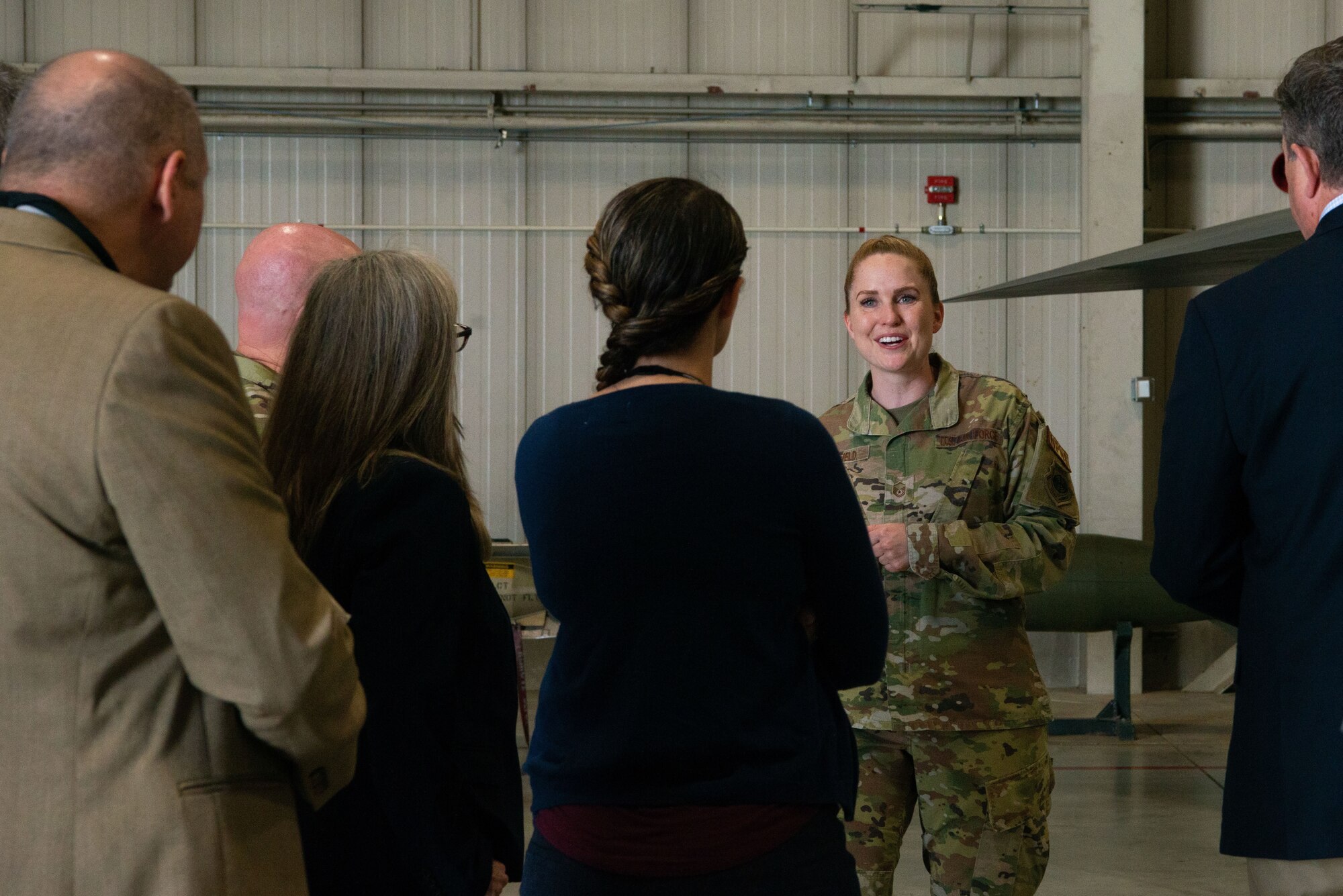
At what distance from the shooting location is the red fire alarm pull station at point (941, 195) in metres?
7.71

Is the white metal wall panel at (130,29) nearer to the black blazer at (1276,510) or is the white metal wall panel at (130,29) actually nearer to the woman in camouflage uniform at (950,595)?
the woman in camouflage uniform at (950,595)

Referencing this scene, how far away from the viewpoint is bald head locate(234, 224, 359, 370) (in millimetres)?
2207

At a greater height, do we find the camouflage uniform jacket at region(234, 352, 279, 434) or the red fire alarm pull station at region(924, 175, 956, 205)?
the red fire alarm pull station at region(924, 175, 956, 205)

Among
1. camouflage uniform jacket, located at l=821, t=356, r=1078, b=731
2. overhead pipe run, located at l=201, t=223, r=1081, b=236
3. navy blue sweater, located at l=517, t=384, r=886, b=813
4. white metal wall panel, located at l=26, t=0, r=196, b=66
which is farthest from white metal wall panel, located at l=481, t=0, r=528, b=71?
navy blue sweater, located at l=517, t=384, r=886, b=813

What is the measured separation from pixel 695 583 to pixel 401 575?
357 mm

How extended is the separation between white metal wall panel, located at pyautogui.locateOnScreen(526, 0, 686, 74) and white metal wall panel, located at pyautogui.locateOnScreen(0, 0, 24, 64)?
3122 millimetres

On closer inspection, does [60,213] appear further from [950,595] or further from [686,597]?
[950,595]

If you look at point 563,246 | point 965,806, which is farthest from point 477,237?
point 965,806

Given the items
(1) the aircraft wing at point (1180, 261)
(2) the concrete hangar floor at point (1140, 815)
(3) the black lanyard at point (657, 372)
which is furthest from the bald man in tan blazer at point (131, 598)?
(2) the concrete hangar floor at point (1140, 815)

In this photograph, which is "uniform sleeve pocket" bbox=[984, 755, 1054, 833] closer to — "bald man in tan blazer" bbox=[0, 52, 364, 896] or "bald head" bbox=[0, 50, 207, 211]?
"bald man in tan blazer" bbox=[0, 52, 364, 896]

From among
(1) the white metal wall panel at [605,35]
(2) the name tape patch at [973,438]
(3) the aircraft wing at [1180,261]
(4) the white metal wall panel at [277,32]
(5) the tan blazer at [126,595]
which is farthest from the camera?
Result: (1) the white metal wall panel at [605,35]

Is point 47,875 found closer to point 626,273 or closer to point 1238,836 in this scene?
point 626,273

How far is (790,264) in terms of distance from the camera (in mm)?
7848

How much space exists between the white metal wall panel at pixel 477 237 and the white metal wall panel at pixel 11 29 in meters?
2.20
